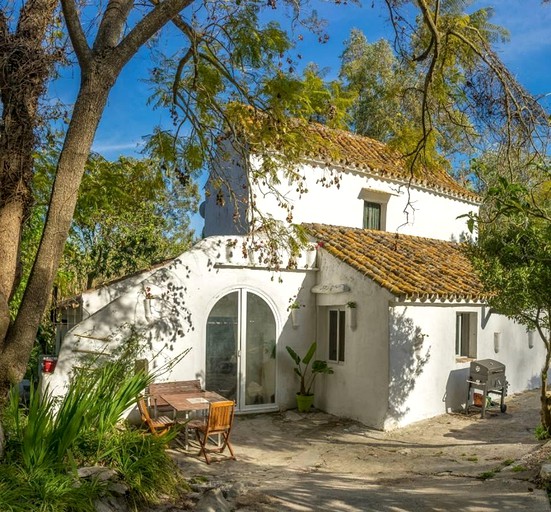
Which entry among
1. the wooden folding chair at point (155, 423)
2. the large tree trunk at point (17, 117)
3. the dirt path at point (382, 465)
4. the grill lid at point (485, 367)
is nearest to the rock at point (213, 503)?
the dirt path at point (382, 465)

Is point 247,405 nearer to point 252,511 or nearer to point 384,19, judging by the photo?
point 252,511

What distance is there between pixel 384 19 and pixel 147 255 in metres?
14.8

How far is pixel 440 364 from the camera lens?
13797 millimetres

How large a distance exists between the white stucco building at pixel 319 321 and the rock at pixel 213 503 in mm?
5444

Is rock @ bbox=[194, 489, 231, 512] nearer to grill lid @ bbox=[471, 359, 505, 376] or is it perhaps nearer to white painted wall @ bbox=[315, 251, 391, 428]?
white painted wall @ bbox=[315, 251, 391, 428]

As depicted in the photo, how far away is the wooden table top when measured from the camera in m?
9.88

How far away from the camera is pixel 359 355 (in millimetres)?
13312

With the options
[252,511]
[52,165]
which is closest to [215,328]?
[52,165]

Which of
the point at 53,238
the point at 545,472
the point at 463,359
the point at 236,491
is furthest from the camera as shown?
the point at 463,359

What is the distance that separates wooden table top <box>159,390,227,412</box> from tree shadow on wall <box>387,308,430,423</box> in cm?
409

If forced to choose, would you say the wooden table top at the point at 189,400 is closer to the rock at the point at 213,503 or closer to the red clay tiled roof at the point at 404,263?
the rock at the point at 213,503

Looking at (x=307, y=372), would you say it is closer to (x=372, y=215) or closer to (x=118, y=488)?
(x=372, y=215)

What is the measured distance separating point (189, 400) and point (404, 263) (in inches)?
281

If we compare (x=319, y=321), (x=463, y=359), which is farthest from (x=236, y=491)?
(x=463, y=359)
